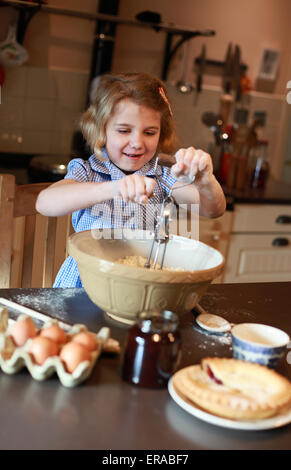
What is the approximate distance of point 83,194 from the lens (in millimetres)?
1242

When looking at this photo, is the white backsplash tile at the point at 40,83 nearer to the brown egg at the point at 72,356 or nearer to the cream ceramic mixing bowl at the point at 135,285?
the cream ceramic mixing bowl at the point at 135,285

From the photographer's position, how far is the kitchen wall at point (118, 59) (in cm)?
251

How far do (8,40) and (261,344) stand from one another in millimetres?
1949

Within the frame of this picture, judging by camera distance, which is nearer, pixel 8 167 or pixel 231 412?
pixel 231 412

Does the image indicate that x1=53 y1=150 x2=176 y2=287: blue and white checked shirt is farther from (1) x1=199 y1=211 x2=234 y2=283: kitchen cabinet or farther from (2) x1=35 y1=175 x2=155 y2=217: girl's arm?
(1) x1=199 y1=211 x2=234 y2=283: kitchen cabinet

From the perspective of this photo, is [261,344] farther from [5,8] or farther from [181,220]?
[5,8]

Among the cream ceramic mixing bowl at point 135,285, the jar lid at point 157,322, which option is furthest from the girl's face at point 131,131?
the jar lid at point 157,322

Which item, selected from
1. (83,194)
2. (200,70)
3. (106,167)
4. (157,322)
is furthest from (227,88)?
(157,322)

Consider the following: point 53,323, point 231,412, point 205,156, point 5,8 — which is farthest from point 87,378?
point 5,8

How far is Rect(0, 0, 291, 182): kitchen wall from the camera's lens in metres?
2.51

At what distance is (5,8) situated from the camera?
7.72 feet

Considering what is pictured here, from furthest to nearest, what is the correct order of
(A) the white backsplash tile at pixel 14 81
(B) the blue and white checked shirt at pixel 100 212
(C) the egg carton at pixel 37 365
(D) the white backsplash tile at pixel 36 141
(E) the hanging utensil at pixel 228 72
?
(E) the hanging utensil at pixel 228 72 → (D) the white backsplash tile at pixel 36 141 → (A) the white backsplash tile at pixel 14 81 → (B) the blue and white checked shirt at pixel 100 212 → (C) the egg carton at pixel 37 365

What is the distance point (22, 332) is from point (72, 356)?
9 cm
